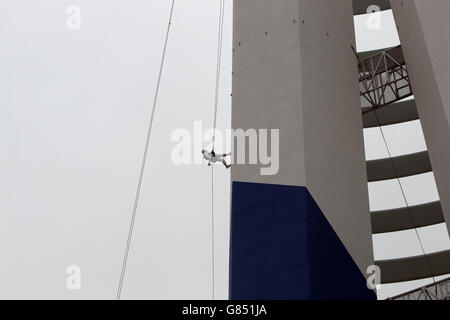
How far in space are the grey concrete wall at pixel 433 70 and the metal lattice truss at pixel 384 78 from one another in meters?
2.76

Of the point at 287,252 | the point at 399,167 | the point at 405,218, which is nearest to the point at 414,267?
the point at 405,218

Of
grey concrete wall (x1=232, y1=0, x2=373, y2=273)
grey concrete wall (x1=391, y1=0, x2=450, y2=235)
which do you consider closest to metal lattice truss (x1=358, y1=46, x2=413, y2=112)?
grey concrete wall (x1=391, y1=0, x2=450, y2=235)

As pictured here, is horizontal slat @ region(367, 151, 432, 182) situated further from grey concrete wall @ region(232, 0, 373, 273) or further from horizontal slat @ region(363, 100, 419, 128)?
grey concrete wall @ region(232, 0, 373, 273)

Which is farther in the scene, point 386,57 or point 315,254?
point 386,57

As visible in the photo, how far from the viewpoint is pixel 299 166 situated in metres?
12.9

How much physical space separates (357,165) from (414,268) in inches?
661

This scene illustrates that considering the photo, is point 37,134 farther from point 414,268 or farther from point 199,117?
point 414,268

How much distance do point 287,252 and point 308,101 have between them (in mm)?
3049

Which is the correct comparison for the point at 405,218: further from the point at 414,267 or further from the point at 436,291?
the point at 436,291

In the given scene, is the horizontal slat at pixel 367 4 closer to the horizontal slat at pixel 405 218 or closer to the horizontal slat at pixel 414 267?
the horizontal slat at pixel 405 218

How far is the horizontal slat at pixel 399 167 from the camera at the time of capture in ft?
89.3

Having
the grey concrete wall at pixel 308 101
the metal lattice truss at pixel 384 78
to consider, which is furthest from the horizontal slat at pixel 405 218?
the grey concrete wall at pixel 308 101
